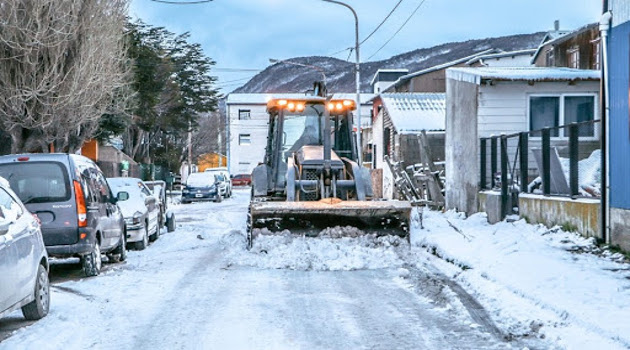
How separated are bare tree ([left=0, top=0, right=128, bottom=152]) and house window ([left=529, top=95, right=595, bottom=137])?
12907 millimetres

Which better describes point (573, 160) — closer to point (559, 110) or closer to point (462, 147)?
point (462, 147)

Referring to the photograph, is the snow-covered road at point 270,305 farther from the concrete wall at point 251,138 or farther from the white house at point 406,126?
the concrete wall at point 251,138

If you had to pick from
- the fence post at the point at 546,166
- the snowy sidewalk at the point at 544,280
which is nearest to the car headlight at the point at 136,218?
the snowy sidewalk at the point at 544,280

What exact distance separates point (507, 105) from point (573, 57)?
13.5 m

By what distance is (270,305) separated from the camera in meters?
8.73

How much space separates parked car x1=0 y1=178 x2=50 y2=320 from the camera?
722 cm

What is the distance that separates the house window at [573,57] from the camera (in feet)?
107

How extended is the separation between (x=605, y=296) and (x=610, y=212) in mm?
3916

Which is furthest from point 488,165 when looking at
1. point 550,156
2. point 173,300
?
point 173,300

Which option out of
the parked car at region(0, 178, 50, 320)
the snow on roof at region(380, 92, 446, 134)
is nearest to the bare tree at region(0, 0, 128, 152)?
the snow on roof at region(380, 92, 446, 134)

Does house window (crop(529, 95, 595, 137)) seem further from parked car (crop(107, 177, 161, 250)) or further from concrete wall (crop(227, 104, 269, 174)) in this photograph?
concrete wall (crop(227, 104, 269, 174))

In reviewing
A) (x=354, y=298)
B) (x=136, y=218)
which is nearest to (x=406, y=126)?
(x=136, y=218)

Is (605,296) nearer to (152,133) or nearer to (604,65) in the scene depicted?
(604,65)

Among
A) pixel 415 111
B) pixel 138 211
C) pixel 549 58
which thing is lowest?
pixel 138 211
